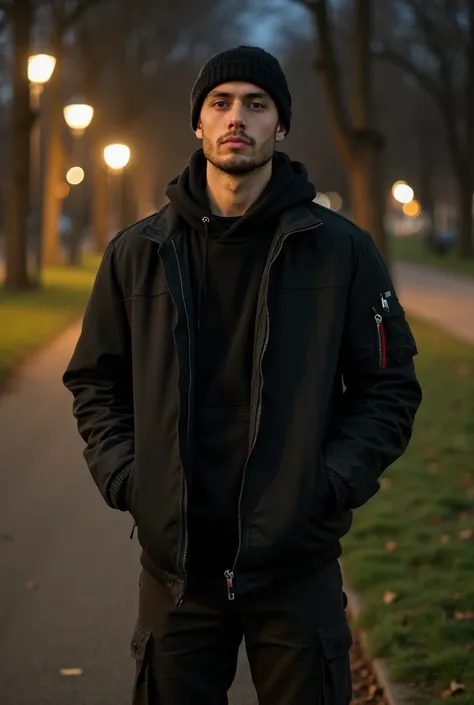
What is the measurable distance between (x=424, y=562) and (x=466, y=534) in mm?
656

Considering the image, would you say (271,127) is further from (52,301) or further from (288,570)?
(52,301)

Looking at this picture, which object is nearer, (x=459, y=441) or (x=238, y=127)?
(x=238, y=127)

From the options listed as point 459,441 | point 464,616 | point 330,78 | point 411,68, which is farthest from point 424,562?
point 411,68

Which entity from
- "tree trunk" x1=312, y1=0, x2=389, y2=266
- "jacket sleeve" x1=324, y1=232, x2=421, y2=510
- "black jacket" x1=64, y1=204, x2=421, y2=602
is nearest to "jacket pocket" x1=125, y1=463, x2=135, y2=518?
"black jacket" x1=64, y1=204, x2=421, y2=602

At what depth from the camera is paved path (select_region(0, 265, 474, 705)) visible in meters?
5.12

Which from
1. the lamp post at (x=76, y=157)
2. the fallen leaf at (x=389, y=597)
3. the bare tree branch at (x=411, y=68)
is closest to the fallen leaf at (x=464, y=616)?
the fallen leaf at (x=389, y=597)

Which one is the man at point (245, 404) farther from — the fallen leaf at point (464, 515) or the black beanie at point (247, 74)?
the fallen leaf at point (464, 515)

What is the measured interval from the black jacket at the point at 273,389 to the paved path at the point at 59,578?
6.90 ft

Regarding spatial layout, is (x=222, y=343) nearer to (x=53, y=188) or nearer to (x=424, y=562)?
(x=424, y=562)

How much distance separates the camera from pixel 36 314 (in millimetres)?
21969

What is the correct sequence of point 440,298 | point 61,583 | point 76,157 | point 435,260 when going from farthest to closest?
point 435,260
point 76,157
point 440,298
point 61,583

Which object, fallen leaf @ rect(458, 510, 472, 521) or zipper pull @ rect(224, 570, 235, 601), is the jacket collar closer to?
zipper pull @ rect(224, 570, 235, 601)

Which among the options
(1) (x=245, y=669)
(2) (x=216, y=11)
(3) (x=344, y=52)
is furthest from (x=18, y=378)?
(3) (x=344, y=52)

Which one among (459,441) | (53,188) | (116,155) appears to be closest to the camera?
(459,441)
